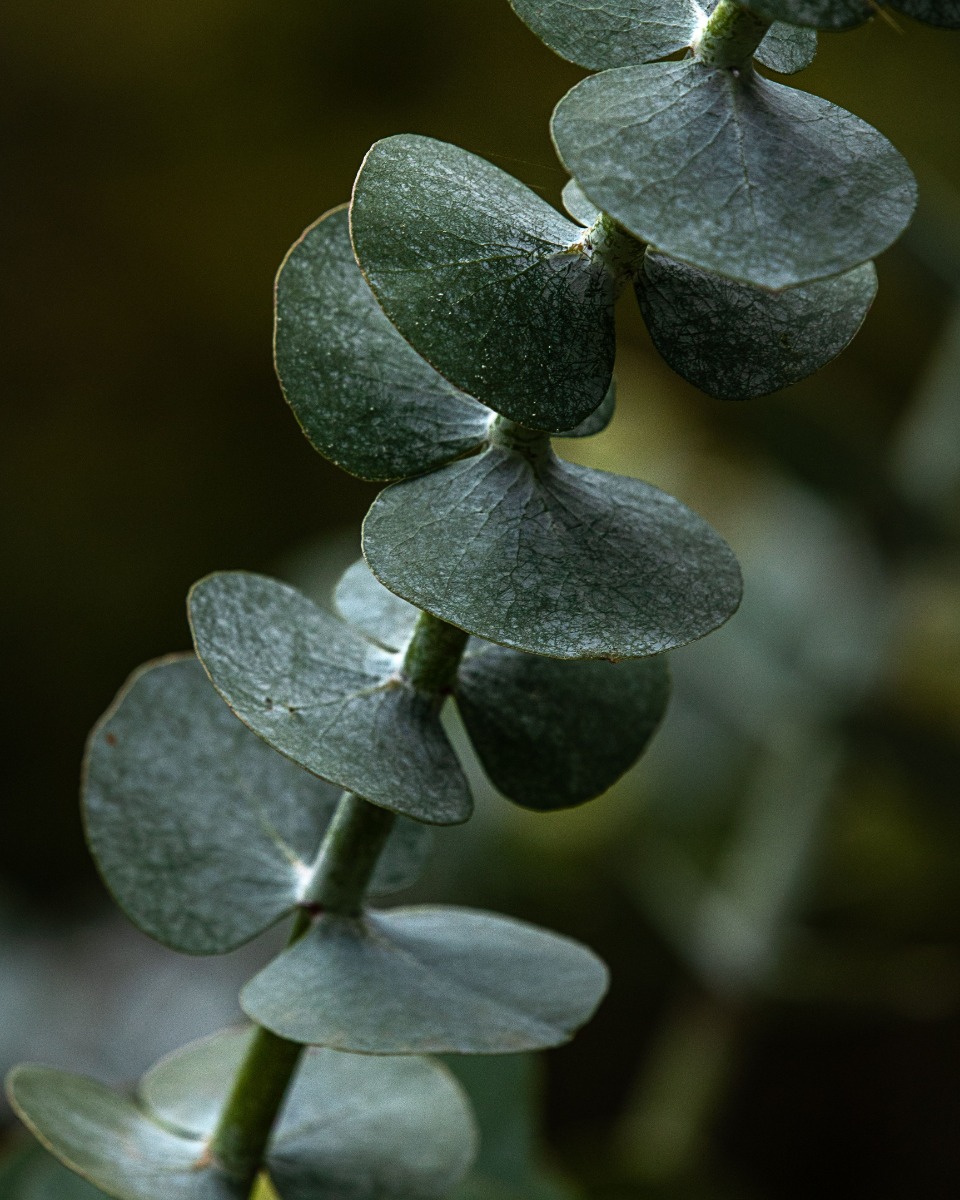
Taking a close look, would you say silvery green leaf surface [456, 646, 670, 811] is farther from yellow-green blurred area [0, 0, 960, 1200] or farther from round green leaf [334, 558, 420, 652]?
yellow-green blurred area [0, 0, 960, 1200]

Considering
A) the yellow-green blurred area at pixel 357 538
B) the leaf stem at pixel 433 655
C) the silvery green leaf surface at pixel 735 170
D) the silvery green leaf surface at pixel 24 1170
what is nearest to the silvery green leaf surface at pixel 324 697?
the leaf stem at pixel 433 655

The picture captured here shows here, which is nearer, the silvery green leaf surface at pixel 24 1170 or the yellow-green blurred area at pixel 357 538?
the silvery green leaf surface at pixel 24 1170

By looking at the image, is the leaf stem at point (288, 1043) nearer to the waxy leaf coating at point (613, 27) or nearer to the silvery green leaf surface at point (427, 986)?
the silvery green leaf surface at point (427, 986)

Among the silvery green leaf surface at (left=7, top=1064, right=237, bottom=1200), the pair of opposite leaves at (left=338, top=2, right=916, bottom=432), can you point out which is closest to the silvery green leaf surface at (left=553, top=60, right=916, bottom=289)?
the pair of opposite leaves at (left=338, top=2, right=916, bottom=432)

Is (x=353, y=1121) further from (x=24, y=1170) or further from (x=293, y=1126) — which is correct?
(x=24, y=1170)

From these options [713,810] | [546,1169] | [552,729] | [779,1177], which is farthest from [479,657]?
[779,1177]

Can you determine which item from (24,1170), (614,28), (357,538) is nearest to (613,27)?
(614,28)
